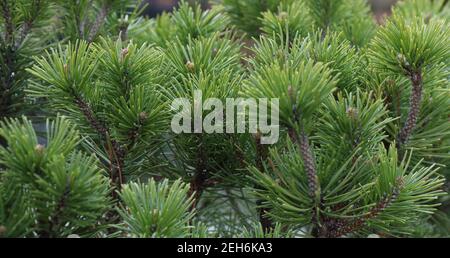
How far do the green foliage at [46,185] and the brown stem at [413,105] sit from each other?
366mm

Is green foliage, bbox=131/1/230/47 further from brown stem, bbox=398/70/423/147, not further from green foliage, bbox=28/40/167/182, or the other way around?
brown stem, bbox=398/70/423/147

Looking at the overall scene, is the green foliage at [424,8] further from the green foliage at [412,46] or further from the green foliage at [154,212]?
the green foliage at [154,212]

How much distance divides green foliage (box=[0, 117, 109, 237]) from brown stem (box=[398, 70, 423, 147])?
37 cm

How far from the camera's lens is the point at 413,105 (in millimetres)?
669

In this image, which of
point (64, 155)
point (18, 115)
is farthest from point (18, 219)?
point (18, 115)

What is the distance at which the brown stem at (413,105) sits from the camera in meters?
0.66

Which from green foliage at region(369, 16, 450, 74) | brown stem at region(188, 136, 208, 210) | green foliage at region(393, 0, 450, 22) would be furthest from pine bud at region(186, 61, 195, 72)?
green foliage at region(393, 0, 450, 22)

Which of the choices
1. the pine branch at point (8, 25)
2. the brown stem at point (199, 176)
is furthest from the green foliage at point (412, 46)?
the pine branch at point (8, 25)

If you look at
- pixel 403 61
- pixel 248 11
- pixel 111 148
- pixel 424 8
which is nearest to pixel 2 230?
pixel 111 148

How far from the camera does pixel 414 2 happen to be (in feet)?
3.60

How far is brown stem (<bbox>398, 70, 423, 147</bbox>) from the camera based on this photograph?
658 millimetres

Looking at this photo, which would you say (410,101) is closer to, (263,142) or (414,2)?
(263,142)

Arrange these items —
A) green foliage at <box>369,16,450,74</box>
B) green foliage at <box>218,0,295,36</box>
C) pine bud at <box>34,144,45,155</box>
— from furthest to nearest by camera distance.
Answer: green foliage at <box>218,0,295,36</box> → green foliage at <box>369,16,450,74</box> → pine bud at <box>34,144,45,155</box>
